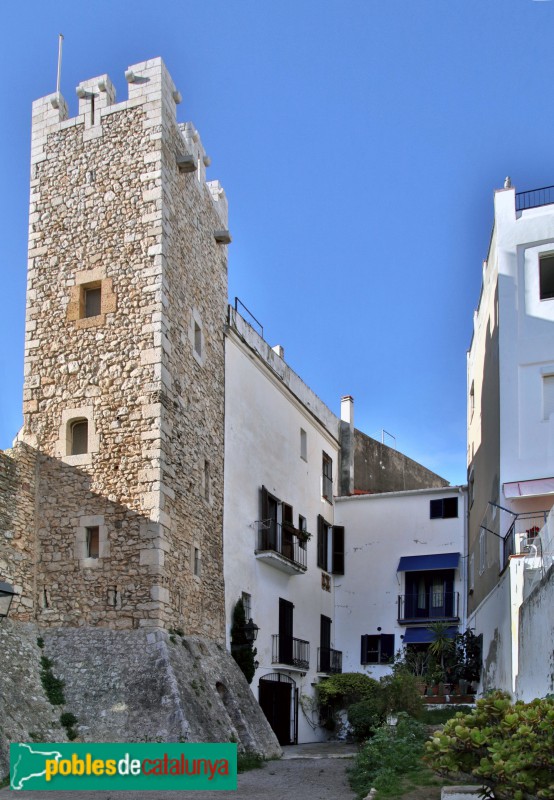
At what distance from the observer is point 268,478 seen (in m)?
23.9

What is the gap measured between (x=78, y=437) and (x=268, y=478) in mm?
6988

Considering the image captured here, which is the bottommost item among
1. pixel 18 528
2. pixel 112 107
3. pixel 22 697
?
pixel 22 697

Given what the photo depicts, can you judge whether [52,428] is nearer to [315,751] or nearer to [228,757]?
[228,757]

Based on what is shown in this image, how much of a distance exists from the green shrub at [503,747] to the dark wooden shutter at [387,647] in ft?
58.9

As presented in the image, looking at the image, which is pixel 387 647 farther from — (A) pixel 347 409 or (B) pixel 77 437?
(B) pixel 77 437

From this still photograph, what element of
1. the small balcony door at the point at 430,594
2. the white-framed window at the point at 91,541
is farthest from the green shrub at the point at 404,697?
the small balcony door at the point at 430,594

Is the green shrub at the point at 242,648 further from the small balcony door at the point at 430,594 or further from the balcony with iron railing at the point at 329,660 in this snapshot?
the small balcony door at the point at 430,594

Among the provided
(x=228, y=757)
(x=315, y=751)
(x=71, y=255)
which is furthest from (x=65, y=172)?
(x=315, y=751)

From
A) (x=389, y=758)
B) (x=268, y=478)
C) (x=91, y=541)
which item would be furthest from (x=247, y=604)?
(x=389, y=758)

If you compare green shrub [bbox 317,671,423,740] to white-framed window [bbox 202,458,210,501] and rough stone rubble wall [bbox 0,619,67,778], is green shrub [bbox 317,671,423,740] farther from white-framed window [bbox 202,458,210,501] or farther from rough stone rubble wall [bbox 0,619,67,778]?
white-framed window [bbox 202,458,210,501]

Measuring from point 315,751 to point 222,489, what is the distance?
20.8ft

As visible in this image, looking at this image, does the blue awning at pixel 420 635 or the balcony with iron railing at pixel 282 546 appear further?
the blue awning at pixel 420 635

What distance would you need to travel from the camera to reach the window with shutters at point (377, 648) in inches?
1076

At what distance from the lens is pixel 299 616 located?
25.1 meters
